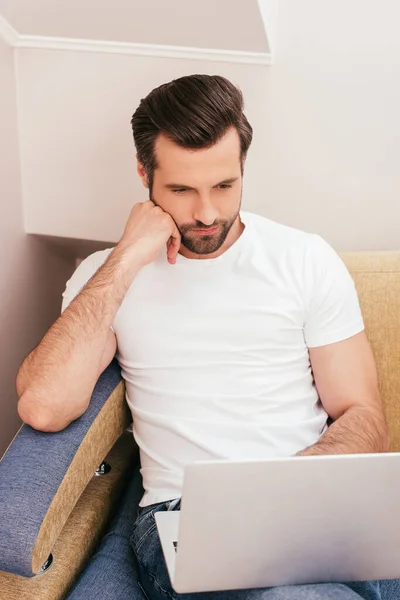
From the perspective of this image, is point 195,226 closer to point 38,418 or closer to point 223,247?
point 223,247

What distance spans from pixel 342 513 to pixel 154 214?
82cm

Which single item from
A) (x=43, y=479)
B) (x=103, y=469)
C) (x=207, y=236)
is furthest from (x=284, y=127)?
(x=43, y=479)

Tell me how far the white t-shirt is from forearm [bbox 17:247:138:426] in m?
0.09

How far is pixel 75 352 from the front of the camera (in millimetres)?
1467

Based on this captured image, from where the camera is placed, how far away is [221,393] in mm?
1538

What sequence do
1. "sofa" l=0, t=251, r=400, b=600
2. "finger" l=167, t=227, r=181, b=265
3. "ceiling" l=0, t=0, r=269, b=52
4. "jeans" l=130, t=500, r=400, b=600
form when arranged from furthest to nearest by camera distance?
1. "ceiling" l=0, t=0, r=269, b=52
2. "finger" l=167, t=227, r=181, b=265
3. "sofa" l=0, t=251, r=400, b=600
4. "jeans" l=130, t=500, r=400, b=600

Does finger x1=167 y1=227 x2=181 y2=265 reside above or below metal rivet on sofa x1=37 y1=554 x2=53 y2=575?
above

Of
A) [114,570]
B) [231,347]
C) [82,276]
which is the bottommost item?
[114,570]

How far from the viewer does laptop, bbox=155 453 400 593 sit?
38.4 inches

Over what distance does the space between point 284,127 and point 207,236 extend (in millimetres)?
504

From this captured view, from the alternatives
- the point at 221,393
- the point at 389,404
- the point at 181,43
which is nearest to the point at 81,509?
the point at 221,393

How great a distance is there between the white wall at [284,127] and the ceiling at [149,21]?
0.20 feet

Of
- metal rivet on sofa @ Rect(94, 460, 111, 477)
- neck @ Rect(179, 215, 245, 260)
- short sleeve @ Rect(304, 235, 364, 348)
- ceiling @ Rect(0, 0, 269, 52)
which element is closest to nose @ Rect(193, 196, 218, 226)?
neck @ Rect(179, 215, 245, 260)

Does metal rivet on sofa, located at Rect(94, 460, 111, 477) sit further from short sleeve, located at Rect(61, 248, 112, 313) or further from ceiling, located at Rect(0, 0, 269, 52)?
ceiling, located at Rect(0, 0, 269, 52)
